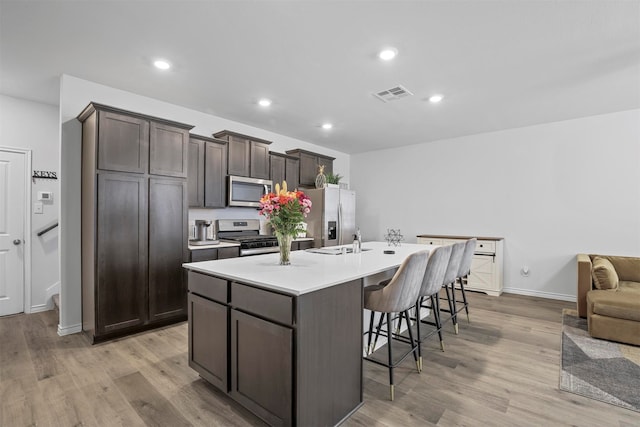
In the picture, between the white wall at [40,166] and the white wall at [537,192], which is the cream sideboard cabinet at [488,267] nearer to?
the white wall at [537,192]

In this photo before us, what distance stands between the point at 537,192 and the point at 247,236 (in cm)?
446

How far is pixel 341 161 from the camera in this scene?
6852 millimetres

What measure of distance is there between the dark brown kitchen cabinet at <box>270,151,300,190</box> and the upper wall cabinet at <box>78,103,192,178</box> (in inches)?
64.4

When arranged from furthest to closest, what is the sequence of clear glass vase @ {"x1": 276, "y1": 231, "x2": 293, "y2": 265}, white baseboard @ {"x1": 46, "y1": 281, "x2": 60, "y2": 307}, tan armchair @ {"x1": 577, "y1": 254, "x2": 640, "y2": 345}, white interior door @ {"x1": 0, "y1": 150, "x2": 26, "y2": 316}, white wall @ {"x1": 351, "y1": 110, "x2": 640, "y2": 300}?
1. white wall @ {"x1": 351, "y1": 110, "x2": 640, "y2": 300}
2. white baseboard @ {"x1": 46, "y1": 281, "x2": 60, "y2": 307}
3. white interior door @ {"x1": 0, "y1": 150, "x2": 26, "y2": 316}
4. tan armchair @ {"x1": 577, "y1": 254, "x2": 640, "y2": 345}
5. clear glass vase @ {"x1": 276, "y1": 231, "x2": 293, "y2": 265}

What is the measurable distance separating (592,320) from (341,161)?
4.93 m

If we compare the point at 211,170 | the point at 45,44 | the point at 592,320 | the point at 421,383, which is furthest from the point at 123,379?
the point at 592,320

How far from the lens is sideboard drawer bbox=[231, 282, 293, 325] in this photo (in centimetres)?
156

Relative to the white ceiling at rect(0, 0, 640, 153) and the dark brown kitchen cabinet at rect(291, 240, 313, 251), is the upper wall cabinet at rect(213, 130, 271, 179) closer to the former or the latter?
the white ceiling at rect(0, 0, 640, 153)

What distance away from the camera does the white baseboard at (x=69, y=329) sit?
124 inches

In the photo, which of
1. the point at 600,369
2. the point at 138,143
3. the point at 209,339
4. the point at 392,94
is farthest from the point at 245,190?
the point at 600,369

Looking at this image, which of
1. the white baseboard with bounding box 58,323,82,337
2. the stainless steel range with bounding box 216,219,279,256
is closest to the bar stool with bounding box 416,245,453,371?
the stainless steel range with bounding box 216,219,279,256

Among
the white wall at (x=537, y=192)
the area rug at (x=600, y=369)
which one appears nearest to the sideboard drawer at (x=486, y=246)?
the white wall at (x=537, y=192)

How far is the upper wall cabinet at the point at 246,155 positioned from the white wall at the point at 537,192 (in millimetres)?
2920

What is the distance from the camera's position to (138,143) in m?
3.16
